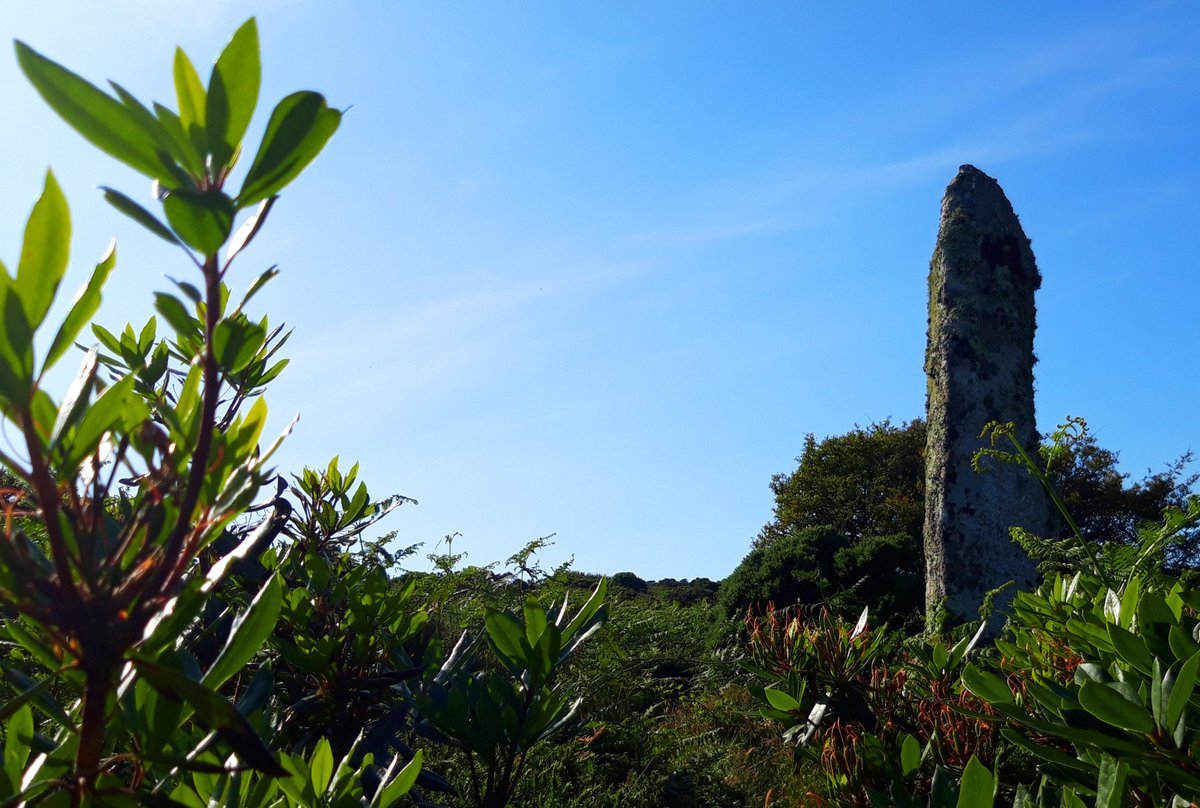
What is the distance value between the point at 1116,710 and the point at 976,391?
762 centimetres

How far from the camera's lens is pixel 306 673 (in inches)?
68.5

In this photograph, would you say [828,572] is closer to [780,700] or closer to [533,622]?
[780,700]

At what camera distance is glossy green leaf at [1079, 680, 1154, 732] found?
0.89 m

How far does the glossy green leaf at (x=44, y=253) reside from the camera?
46 centimetres

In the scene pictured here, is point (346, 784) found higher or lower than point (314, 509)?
lower

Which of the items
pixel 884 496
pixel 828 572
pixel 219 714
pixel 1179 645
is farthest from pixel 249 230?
pixel 884 496

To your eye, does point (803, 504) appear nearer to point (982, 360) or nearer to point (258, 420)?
point (982, 360)

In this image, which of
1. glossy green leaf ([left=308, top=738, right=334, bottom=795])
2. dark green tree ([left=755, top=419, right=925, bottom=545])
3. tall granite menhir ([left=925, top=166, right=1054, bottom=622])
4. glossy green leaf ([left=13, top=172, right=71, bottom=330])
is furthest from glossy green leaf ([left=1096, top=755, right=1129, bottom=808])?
dark green tree ([left=755, top=419, right=925, bottom=545])

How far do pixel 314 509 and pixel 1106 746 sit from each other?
70.9 inches

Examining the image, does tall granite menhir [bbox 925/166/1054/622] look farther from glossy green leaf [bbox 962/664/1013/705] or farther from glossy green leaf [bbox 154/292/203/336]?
glossy green leaf [bbox 154/292/203/336]

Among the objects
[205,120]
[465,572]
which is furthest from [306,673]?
[465,572]

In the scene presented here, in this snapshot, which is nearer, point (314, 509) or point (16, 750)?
point (16, 750)

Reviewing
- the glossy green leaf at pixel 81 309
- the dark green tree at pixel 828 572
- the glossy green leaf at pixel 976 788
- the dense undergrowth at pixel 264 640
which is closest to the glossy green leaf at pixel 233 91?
the dense undergrowth at pixel 264 640

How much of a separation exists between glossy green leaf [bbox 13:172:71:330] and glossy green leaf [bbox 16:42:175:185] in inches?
1.5
